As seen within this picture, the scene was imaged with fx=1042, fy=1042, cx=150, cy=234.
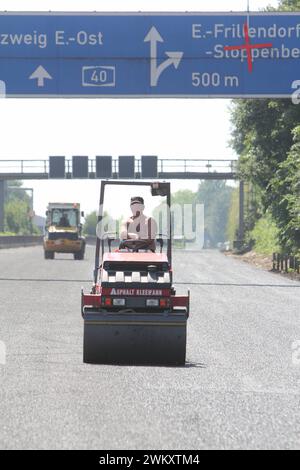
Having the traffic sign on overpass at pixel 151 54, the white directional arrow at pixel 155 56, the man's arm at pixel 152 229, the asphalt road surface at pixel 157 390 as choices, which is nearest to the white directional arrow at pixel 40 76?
the traffic sign on overpass at pixel 151 54

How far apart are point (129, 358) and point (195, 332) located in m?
5.01

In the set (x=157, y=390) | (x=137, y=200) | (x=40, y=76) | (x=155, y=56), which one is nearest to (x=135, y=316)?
(x=137, y=200)

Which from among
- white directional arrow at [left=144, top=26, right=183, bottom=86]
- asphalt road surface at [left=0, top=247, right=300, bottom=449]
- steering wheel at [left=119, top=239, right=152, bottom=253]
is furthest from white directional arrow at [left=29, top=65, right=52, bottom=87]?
steering wheel at [left=119, top=239, right=152, bottom=253]

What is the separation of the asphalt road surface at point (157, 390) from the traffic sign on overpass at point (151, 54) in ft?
38.7

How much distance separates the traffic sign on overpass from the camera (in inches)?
1221

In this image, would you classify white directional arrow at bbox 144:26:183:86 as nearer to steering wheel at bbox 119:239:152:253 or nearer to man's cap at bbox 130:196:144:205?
steering wheel at bbox 119:239:152:253

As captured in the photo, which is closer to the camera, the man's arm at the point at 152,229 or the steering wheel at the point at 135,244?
the man's arm at the point at 152,229

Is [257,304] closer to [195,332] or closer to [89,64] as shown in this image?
[195,332]

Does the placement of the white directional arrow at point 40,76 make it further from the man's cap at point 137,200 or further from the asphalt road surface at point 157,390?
the man's cap at point 137,200

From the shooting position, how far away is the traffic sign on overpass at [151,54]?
31016 millimetres

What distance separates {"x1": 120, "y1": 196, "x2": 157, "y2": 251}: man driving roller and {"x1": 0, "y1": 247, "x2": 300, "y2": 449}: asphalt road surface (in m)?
1.69

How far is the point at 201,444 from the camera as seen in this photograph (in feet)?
26.4

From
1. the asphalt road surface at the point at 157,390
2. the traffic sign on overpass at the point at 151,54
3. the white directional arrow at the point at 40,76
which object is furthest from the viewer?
the white directional arrow at the point at 40,76

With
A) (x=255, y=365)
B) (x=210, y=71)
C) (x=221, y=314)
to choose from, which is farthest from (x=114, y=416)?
(x=210, y=71)
